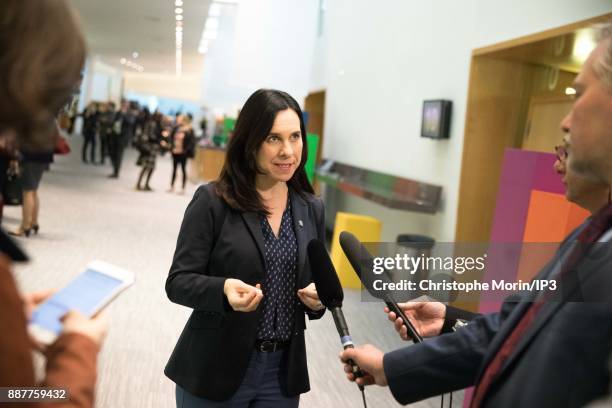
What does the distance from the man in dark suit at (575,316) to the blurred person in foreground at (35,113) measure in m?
0.71

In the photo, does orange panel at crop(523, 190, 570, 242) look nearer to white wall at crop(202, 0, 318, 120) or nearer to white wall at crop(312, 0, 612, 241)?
white wall at crop(312, 0, 612, 241)

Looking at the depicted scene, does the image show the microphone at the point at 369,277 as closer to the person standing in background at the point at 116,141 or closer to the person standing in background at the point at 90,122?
the person standing in background at the point at 116,141

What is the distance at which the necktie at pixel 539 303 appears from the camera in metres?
1.21

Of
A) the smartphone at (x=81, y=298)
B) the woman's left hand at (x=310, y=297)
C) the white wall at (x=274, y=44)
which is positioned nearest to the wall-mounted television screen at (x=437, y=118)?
the white wall at (x=274, y=44)

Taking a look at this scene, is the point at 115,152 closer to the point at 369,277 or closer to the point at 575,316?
the point at 369,277

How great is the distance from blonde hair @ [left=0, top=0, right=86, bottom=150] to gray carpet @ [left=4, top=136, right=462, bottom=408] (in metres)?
0.21

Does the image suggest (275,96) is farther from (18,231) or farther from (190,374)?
(18,231)

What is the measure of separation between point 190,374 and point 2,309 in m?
1.38

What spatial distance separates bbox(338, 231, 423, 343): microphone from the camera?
160 centimetres

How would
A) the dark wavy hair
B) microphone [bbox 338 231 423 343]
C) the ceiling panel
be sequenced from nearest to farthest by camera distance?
microphone [bbox 338 231 423 343], the dark wavy hair, the ceiling panel

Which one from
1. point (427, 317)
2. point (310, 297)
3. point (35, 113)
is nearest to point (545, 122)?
point (310, 297)

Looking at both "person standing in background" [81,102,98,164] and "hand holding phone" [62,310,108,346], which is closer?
"hand holding phone" [62,310,108,346]

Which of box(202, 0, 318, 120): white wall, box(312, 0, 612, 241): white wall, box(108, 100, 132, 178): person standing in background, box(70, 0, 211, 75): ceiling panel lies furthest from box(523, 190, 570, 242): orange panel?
box(108, 100, 132, 178): person standing in background

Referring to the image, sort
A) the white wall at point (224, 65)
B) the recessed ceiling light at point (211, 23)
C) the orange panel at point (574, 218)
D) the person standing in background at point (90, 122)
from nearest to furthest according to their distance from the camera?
the orange panel at point (574, 218)
the white wall at point (224, 65)
the person standing in background at point (90, 122)
the recessed ceiling light at point (211, 23)
